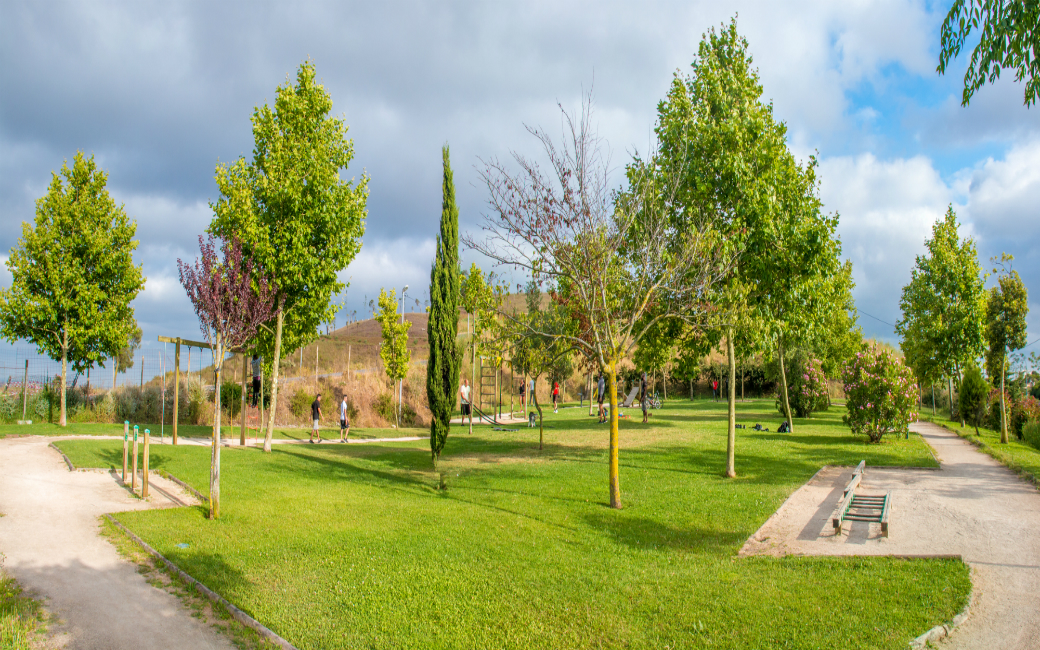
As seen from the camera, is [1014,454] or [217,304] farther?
[1014,454]

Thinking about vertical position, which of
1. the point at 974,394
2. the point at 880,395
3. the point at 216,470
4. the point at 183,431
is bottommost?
the point at 183,431

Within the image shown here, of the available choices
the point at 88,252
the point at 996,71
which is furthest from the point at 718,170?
the point at 88,252

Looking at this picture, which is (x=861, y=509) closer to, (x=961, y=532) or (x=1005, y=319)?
(x=961, y=532)

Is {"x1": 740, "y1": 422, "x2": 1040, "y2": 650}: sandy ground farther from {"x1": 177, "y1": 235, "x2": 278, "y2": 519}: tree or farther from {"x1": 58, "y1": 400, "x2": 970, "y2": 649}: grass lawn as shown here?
{"x1": 177, "y1": 235, "x2": 278, "y2": 519}: tree

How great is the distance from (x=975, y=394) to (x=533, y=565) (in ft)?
85.7

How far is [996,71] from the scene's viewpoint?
18.6 feet

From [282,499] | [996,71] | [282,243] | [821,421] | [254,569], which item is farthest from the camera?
[821,421]

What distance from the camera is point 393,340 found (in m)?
27.2

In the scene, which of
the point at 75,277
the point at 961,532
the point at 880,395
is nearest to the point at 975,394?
the point at 880,395

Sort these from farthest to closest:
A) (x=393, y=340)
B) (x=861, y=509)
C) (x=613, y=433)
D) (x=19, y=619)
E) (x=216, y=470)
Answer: (x=393, y=340) → (x=613, y=433) → (x=216, y=470) → (x=861, y=509) → (x=19, y=619)

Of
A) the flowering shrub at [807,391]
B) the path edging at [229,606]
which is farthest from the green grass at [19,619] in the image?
the flowering shrub at [807,391]

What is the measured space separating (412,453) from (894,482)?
12.2 m

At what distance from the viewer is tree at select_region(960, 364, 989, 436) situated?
25.1 m

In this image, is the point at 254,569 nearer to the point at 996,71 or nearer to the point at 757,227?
the point at 996,71
